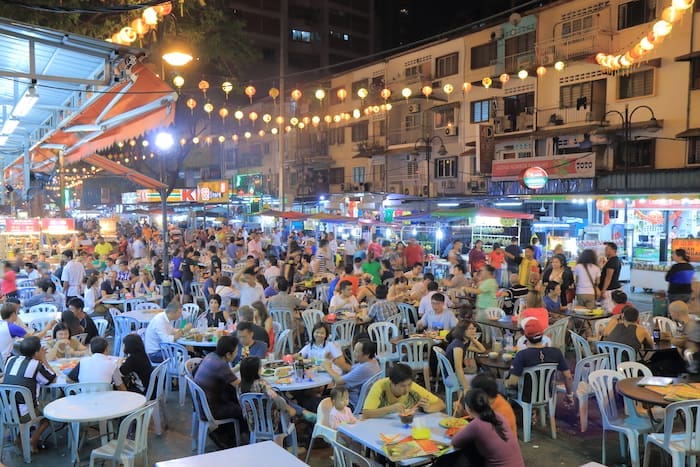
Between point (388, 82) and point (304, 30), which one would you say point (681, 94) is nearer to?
point (388, 82)

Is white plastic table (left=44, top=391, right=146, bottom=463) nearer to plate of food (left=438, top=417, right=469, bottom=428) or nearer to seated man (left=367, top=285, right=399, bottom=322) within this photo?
plate of food (left=438, top=417, right=469, bottom=428)

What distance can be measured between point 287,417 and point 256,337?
1926 millimetres

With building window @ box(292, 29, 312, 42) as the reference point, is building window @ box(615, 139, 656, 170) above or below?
below

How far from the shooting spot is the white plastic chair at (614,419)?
5.55 m

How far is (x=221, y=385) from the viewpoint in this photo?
5.89m

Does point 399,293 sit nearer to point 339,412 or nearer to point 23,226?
point 339,412

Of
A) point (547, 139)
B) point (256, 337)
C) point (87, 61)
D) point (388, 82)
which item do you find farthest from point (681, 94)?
point (87, 61)

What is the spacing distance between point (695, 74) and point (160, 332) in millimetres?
20568

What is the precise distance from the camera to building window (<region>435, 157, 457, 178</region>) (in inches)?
1148

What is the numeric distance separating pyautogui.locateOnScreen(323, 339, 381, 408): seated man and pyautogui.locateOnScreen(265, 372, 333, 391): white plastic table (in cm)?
14

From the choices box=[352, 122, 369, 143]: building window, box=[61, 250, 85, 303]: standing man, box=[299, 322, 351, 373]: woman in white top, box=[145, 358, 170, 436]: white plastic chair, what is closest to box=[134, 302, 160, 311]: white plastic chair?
box=[61, 250, 85, 303]: standing man

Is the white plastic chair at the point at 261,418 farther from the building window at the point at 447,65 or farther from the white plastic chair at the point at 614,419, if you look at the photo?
the building window at the point at 447,65

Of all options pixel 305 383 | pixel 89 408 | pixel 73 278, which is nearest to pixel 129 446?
pixel 89 408

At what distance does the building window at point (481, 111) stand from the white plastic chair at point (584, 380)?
69.7 ft
